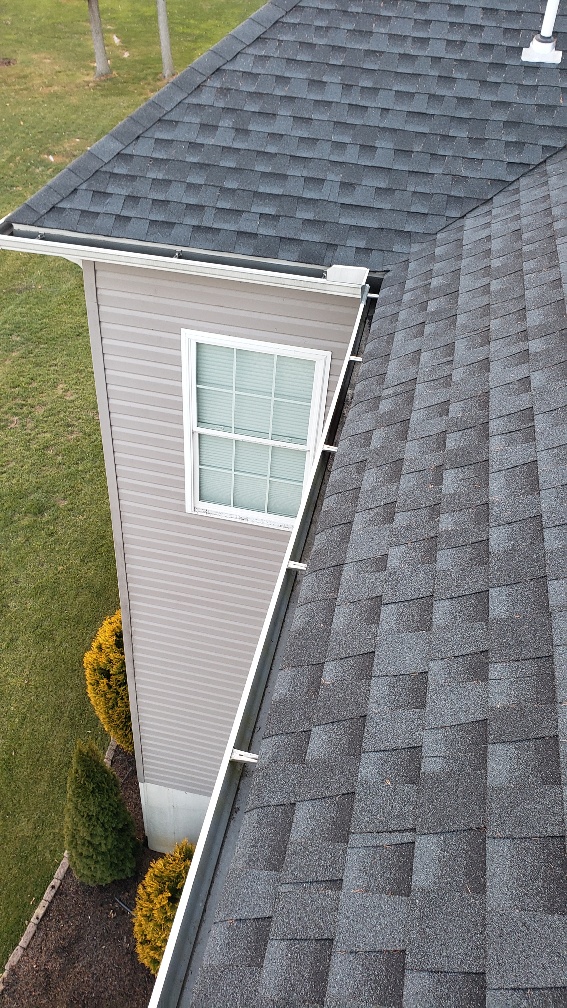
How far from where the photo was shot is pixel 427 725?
2557 millimetres

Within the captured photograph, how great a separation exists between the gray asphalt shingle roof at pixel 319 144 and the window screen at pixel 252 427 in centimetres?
108

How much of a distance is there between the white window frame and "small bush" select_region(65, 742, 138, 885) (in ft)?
9.64

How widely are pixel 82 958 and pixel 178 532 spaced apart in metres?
4.77

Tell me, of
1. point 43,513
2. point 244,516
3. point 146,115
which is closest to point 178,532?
point 244,516

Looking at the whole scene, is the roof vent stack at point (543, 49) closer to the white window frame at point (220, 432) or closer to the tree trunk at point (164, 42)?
the white window frame at point (220, 432)

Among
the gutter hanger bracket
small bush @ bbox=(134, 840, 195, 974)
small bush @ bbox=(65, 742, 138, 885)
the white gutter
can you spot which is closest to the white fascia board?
the white gutter

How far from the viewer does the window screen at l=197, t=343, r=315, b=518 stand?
21.3 feet

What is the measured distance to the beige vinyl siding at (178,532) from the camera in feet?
20.3

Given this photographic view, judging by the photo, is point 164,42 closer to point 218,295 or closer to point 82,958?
point 218,295

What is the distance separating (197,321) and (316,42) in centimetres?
219

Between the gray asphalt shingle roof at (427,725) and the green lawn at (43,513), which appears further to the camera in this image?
the green lawn at (43,513)

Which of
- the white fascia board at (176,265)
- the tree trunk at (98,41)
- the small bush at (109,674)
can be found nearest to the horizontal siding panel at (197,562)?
the small bush at (109,674)

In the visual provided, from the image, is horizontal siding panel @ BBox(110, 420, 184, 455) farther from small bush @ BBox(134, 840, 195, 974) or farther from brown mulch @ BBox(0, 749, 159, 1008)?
brown mulch @ BBox(0, 749, 159, 1008)

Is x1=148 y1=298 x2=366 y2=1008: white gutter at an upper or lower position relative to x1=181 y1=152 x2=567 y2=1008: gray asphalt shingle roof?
lower
